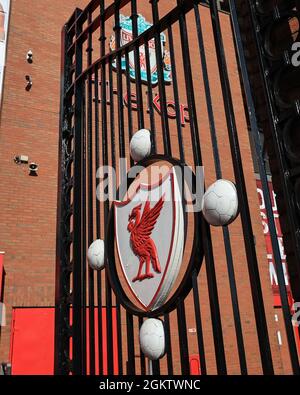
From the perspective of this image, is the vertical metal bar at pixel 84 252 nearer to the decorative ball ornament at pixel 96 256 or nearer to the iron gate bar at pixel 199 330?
the decorative ball ornament at pixel 96 256

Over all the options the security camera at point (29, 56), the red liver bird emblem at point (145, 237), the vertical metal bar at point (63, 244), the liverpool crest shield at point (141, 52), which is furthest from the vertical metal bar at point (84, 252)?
the liverpool crest shield at point (141, 52)

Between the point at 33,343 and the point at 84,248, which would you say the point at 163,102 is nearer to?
the point at 84,248

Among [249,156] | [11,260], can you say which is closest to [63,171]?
[11,260]

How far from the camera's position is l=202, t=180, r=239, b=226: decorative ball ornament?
1618 mm

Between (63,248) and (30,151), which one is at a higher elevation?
(30,151)

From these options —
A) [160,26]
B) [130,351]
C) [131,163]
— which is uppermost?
[160,26]

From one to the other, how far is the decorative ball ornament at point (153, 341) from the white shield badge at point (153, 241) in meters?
0.09

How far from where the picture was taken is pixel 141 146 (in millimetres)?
2213

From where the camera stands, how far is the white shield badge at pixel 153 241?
1823mm

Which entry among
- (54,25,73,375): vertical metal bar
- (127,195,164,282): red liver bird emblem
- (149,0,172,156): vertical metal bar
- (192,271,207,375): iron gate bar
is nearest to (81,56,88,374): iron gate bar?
(54,25,73,375): vertical metal bar

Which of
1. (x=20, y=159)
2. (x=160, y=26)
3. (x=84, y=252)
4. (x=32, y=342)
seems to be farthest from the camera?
(x=20, y=159)

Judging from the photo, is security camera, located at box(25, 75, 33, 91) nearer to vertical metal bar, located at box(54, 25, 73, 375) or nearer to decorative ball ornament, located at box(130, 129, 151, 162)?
vertical metal bar, located at box(54, 25, 73, 375)

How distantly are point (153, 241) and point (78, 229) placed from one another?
109 centimetres

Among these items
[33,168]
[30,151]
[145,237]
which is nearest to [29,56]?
[30,151]
